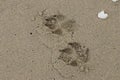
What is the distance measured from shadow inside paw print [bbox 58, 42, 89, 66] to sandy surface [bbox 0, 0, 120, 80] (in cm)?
4

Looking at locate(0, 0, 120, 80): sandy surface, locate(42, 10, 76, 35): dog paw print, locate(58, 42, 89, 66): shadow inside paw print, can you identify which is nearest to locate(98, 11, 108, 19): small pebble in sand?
locate(0, 0, 120, 80): sandy surface

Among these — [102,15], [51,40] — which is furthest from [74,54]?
[102,15]

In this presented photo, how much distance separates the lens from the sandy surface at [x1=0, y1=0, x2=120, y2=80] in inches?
85.1

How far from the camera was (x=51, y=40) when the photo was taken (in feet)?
7.65

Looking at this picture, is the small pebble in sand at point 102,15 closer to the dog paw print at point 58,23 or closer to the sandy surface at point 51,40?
the sandy surface at point 51,40

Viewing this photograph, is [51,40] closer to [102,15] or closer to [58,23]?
[58,23]

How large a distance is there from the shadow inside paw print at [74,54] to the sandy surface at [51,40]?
0.04 metres

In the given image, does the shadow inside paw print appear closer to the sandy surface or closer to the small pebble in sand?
the sandy surface

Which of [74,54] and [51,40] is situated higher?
[51,40]

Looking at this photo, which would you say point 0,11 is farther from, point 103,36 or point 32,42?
point 103,36

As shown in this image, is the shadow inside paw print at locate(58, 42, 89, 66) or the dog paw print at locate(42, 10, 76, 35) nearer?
the shadow inside paw print at locate(58, 42, 89, 66)

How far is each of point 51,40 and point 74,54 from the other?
0.23 metres

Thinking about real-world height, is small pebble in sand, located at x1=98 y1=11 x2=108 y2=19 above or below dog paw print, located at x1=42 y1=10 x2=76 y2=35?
above

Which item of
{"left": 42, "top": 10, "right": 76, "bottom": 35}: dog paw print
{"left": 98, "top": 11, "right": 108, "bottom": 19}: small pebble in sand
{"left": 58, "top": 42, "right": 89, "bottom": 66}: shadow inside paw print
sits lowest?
{"left": 58, "top": 42, "right": 89, "bottom": 66}: shadow inside paw print
